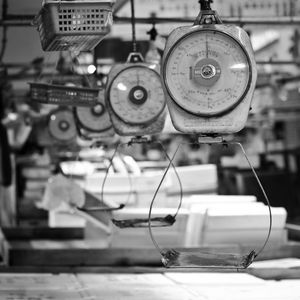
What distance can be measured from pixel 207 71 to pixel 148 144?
1.80 m

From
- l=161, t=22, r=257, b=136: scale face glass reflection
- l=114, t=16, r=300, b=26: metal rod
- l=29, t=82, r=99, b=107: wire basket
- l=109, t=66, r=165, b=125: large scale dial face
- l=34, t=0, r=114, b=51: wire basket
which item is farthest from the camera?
l=114, t=16, r=300, b=26: metal rod

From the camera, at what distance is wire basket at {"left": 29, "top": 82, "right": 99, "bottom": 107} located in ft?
14.6

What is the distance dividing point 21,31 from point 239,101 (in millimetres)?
3471

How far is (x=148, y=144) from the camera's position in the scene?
15.8 feet

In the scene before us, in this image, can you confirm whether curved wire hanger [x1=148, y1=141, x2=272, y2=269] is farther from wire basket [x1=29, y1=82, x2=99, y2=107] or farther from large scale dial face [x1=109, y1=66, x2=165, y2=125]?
wire basket [x1=29, y1=82, x2=99, y2=107]

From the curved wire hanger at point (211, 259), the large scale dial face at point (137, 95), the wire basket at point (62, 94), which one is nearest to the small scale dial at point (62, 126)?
the wire basket at point (62, 94)

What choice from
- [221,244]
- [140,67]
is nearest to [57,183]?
[221,244]

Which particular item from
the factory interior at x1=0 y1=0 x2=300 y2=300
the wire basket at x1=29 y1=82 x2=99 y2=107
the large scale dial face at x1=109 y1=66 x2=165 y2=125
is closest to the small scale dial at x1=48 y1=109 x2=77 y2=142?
the factory interior at x1=0 y1=0 x2=300 y2=300

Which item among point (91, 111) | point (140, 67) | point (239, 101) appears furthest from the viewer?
point (91, 111)

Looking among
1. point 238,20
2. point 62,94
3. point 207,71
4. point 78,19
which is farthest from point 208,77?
point 238,20

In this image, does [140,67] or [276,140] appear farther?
[276,140]

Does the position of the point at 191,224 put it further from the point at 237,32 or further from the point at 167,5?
the point at 167,5

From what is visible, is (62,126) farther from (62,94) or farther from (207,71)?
(207,71)

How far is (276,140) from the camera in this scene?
1872 cm
